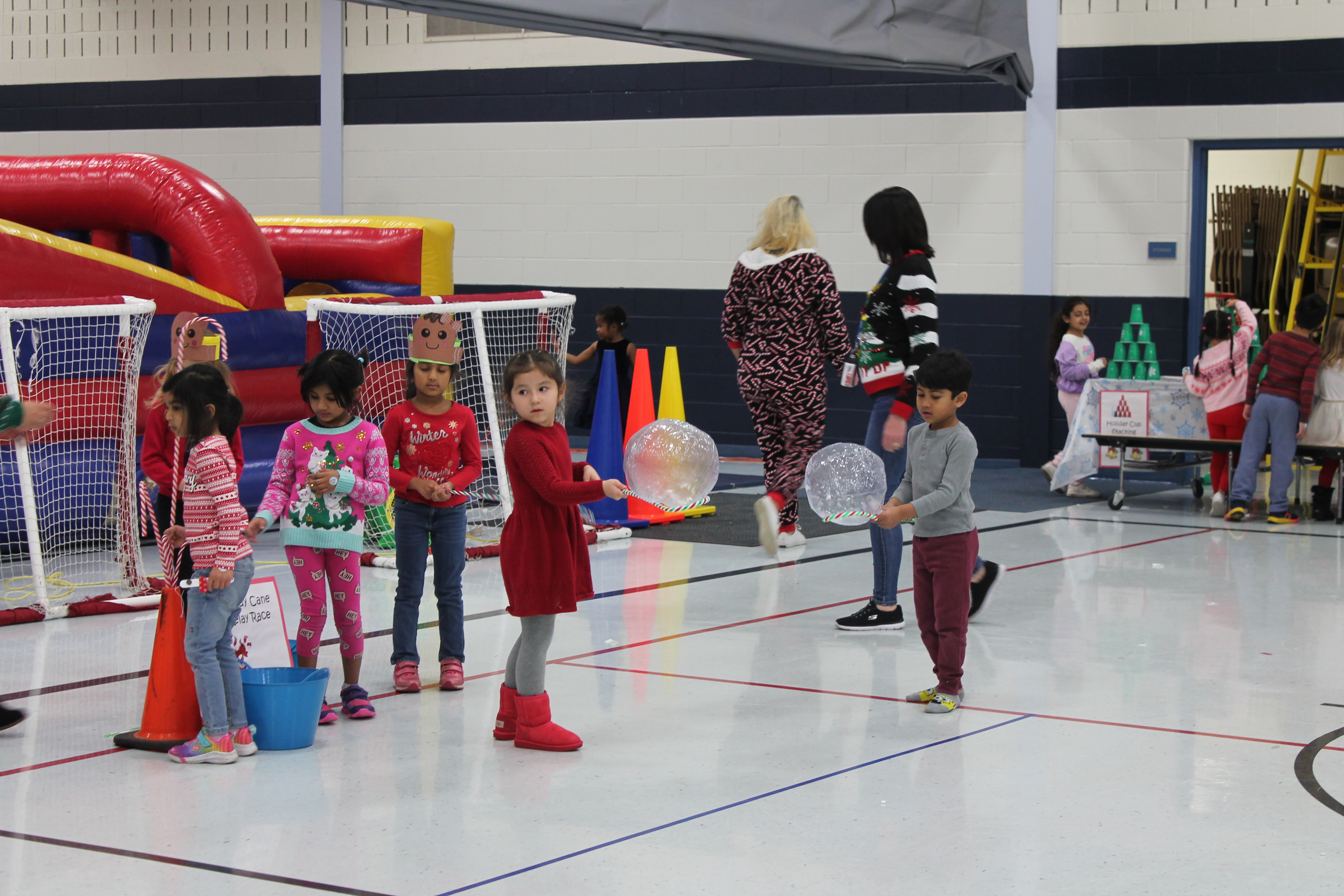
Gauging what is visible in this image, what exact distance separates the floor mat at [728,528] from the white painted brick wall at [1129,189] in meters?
4.12

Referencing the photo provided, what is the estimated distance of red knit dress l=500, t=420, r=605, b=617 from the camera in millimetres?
4785

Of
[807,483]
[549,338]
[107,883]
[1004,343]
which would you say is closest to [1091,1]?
[1004,343]

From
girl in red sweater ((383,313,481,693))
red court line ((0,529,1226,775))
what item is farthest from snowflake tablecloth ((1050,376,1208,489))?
girl in red sweater ((383,313,481,693))

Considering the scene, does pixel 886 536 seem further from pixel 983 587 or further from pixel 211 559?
pixel 211 559

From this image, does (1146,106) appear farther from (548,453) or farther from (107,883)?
(107,883)

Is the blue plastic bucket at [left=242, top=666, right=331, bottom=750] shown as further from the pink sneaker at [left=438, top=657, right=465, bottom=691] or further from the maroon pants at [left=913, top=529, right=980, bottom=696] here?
the maroon pants at [left=913, top=529, right=980, bottom=696]

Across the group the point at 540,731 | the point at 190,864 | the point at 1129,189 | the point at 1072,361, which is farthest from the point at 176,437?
the point at 1129,189

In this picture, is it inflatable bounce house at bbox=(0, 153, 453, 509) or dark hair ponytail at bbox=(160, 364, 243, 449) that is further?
inflatable bounce house at bbox=(0, 153, 453, 509)

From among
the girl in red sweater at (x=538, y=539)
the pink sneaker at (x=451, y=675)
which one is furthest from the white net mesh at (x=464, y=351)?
the girl in red sweater at (x=538, y=539)

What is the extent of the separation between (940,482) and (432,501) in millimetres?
1859

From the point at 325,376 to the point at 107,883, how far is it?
204cm

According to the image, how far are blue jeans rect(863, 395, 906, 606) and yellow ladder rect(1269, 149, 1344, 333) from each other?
9.76m

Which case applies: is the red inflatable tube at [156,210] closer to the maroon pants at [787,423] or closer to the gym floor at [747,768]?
the gym floor at [747,768]

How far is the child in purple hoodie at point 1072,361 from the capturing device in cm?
1209
